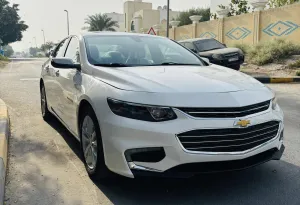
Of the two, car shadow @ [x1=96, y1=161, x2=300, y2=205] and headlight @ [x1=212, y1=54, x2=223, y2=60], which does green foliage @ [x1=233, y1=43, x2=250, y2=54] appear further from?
car shadow @ [x1=96, y1=161, x2=300, y2=205]

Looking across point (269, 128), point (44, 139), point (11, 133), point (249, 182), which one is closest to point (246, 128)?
point (269, 128)

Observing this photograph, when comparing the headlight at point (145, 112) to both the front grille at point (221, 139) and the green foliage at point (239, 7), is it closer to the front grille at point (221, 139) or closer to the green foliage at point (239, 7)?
the front grille at point (221, 139)

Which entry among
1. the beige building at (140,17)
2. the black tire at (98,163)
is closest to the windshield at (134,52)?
the black tire at (98,163)

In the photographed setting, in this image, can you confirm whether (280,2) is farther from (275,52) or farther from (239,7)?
(275,52)

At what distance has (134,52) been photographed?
4191 millimetres

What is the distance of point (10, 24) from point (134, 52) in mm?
59613

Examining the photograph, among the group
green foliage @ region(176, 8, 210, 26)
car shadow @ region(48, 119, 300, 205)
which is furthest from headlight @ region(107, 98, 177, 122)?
green foliage @ region(176, 8, 210, 26)

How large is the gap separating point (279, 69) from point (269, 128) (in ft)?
40.9

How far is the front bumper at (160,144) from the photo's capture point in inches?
109

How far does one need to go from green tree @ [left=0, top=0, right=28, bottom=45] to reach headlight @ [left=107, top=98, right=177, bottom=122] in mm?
58453

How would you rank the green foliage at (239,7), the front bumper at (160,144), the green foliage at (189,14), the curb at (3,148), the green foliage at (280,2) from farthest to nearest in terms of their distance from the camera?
the green foliage at (189,14), the green foliage at (239,7), the green foliage at (280,2), the curb at (3,148), the front bumper at (160,144)

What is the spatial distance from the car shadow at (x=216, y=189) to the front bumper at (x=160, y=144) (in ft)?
1.06

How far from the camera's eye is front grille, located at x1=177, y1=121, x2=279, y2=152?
9.11 ft

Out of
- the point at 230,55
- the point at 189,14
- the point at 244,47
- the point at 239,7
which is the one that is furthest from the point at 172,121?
the point at 189,14
